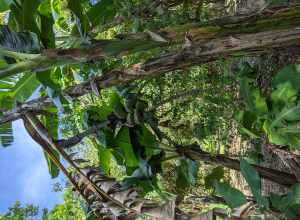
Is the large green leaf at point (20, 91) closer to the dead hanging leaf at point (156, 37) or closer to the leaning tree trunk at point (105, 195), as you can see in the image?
the leaning tree trunk at point (105, 195)

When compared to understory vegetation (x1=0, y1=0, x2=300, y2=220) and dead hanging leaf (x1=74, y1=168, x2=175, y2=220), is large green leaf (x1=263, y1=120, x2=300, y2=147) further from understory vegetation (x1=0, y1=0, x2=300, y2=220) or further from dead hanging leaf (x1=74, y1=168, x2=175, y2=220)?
dead hanging leaf (x1=74, y1=168, x2=175, y2=220)

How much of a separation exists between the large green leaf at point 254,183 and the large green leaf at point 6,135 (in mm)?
921

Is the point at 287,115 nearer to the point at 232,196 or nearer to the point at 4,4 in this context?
the point at 232,196

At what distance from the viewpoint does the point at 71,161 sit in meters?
1.20

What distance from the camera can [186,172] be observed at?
1487 mm

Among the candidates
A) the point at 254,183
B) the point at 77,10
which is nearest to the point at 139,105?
the point at 77,10

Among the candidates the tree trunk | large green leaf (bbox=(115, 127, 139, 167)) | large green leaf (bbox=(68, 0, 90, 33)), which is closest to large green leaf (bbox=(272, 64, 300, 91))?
the tree trunk

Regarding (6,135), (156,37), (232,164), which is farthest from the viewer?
(6,135)

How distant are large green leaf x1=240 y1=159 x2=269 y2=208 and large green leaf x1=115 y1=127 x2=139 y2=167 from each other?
0.56 m

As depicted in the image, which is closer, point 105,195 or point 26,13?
point 105,195

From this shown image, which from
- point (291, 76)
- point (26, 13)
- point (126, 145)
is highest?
point (26, 13)

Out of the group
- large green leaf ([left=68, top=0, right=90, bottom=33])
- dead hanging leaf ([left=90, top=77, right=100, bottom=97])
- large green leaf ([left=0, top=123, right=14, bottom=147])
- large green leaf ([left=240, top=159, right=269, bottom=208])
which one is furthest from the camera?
large green leaf ([left=0, top=123, right=14, bottom=147])

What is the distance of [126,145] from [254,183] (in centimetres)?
62

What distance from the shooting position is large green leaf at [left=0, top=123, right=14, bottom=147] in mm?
1525
